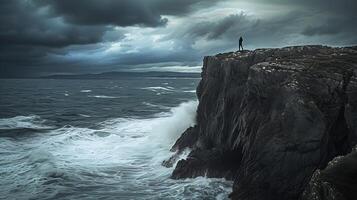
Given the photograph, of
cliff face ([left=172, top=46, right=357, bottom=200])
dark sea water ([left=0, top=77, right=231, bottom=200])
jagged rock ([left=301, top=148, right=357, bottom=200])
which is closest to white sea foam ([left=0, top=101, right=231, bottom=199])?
dark sea water ([left=0, top=77, right=231, bottom=200])

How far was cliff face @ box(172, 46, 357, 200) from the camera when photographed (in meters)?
19.3

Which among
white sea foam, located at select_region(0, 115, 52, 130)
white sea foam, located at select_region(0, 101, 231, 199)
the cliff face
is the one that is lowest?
white sea foam, located at select_region(0, 101, 231, 199)

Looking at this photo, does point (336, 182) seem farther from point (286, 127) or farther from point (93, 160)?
point (93, 160)

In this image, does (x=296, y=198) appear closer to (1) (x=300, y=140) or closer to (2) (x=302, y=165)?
(2) (x=302, y=165)

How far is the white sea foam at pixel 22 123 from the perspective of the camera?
4788 cm

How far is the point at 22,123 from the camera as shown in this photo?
2003 inches

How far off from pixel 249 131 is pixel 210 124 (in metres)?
7.46

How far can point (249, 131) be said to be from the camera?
23.1m

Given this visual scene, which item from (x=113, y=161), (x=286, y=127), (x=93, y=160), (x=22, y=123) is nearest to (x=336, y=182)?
(x=286, y=127)

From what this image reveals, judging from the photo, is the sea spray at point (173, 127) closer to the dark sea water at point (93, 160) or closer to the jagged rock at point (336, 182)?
the dark sea water at point (93, 160)

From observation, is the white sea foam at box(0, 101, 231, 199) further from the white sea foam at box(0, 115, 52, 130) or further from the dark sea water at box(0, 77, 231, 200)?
the white sea foam at box(0, 115, 52, 130)

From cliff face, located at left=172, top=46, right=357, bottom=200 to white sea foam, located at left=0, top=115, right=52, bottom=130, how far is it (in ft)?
96.1

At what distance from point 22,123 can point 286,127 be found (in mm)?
41480

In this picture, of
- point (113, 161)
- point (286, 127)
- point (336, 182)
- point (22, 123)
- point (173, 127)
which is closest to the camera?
point (336, 182)
